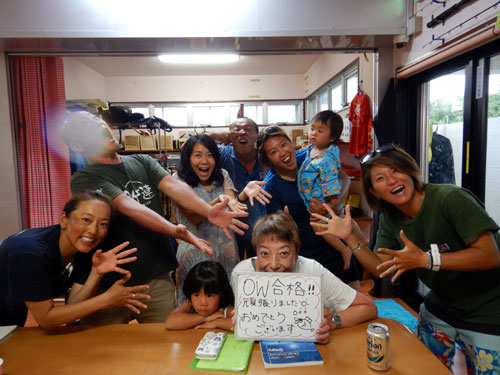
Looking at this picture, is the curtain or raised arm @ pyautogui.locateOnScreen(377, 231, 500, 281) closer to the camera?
raised arm @ pyautogui.locateOnScreen(377, 231, 500, 281)

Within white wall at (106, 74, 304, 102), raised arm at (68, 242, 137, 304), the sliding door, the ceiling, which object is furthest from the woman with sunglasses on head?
white wall at (106, 74, 304, 102)

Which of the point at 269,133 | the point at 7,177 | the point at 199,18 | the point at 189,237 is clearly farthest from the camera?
the point at 7,177

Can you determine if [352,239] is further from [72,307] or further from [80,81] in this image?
[80,81]

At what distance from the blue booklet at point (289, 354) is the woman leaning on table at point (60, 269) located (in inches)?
21.7

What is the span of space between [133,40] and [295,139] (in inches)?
145

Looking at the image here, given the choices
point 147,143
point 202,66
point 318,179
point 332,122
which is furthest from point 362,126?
point 202,66

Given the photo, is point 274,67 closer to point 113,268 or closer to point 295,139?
point 295,139

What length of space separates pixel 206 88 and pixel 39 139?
4.03 meters

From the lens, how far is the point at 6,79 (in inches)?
109

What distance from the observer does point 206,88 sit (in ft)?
21.7

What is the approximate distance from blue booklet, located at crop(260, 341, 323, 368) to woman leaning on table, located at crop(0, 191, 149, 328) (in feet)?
1.80

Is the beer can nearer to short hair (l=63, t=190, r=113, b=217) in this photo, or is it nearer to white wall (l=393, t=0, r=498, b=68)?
short hair (l=63, t=190, r=113, b=217)

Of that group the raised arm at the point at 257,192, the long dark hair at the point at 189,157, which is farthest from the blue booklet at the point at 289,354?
the long dark hair at the point at 189,157

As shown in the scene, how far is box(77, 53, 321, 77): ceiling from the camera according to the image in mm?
5250
